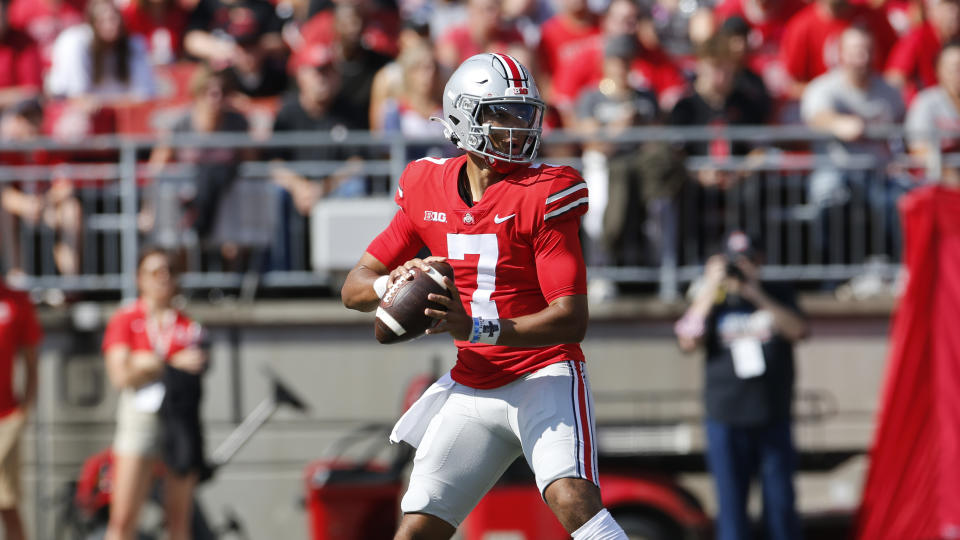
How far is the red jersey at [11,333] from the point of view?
9492 mm

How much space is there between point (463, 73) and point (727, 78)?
5218 mm

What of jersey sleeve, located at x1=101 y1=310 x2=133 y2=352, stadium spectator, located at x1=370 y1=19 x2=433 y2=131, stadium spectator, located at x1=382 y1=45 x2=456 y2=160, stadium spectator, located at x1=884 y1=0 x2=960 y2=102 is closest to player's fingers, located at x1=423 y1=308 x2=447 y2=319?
jersey sleeve, located at x1=101 y1=310 x2=133 y2=352

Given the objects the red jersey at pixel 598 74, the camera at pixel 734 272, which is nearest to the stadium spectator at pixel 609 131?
the red jersey at pixel 598 74

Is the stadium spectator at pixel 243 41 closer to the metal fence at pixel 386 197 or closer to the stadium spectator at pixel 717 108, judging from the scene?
the metal fence at pixel 386 197

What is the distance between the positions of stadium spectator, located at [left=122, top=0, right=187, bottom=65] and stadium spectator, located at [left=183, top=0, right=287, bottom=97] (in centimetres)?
13

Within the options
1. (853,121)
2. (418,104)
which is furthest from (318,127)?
(853,121)

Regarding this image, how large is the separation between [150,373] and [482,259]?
4461mm

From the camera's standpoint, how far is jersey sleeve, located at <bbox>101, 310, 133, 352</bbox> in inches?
367

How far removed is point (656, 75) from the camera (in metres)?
11.0

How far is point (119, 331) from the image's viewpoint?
9336 millimetres

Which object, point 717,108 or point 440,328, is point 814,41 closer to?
point 717,108

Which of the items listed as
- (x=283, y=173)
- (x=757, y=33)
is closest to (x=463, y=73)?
(x=283, y=173)

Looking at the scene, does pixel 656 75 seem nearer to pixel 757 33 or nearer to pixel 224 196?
pixel 757 33

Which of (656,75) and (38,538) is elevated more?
(656,75)
